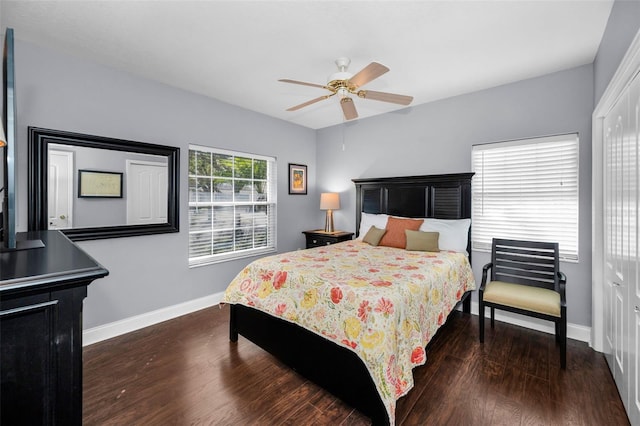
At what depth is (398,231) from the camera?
145 inches

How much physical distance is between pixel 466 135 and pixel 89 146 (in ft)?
13.4

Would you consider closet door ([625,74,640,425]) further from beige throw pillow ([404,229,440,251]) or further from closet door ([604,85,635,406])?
beige throw pillow ([404,229,440,251])

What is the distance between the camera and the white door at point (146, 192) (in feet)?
9.98

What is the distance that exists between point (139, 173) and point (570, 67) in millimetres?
4500

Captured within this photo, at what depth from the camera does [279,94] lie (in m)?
3.58

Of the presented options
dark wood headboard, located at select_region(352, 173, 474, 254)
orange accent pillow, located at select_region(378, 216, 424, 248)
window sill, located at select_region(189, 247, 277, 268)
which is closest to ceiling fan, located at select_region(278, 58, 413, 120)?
dark wood headboard, located at select_region(352, 173, 474, 254)

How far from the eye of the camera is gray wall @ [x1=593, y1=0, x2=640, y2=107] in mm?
1631

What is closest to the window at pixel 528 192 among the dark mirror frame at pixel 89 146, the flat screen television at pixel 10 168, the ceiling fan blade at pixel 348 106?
the ceiling fan blade at pixel 348 106

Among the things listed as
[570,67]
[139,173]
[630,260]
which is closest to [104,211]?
[139,173]

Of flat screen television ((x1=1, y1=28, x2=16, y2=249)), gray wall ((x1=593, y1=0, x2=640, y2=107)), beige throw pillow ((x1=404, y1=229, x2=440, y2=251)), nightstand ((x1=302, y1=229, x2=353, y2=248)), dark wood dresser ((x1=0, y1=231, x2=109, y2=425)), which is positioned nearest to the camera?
dark wood dresser ((x1=0, y1=231, x2=109, y2=425))

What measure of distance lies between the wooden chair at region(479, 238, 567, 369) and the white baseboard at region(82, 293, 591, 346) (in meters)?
0.30

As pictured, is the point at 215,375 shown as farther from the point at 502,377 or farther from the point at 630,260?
the point at 630,260

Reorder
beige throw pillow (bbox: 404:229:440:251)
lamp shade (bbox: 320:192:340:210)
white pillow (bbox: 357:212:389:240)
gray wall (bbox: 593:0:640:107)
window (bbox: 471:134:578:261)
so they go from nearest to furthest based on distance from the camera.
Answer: gray wall (bbox: 593:0:640:107) < window (bbox: 471:134:578:261) < beige throw pillow (bbox: 404:229:440:251) < white pillow (bbox: 357:212:389:240) < lamp shade (bbox: 320:192:340:210)

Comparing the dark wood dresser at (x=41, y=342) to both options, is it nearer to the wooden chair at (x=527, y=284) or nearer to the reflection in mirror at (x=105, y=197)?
the reflection in mirror at (x=105, y=197)
